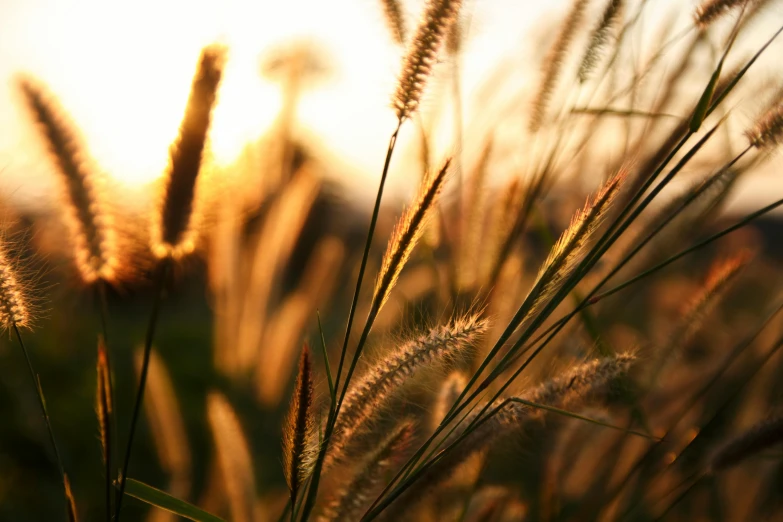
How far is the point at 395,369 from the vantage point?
642mm

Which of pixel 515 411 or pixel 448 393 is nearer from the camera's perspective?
pixel 515 411

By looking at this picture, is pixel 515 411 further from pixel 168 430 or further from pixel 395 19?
pixel 168 430

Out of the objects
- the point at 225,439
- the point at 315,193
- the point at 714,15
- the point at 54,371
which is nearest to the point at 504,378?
the point at 225,439

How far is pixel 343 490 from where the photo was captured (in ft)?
2.44

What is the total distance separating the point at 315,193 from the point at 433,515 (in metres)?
0.97

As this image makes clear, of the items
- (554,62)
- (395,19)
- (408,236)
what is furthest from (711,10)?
(408,236)

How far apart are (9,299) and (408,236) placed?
1.38 feet

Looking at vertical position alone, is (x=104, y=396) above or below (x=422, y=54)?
below

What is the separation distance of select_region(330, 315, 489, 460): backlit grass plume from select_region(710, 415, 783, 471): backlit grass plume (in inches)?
16.5

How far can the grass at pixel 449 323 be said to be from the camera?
0.61 m

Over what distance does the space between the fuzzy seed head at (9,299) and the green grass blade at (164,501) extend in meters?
0.21

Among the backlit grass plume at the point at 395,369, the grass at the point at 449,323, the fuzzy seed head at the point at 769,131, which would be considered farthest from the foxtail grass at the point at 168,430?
the fuzzy seed head at the point at 769,131

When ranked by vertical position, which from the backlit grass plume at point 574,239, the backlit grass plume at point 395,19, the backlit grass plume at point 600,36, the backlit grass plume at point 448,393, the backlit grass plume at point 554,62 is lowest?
the backlit grass plume at point 448,393

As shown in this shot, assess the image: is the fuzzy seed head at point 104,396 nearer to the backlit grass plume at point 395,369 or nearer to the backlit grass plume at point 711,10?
the backlit grass plume at point 395,369
